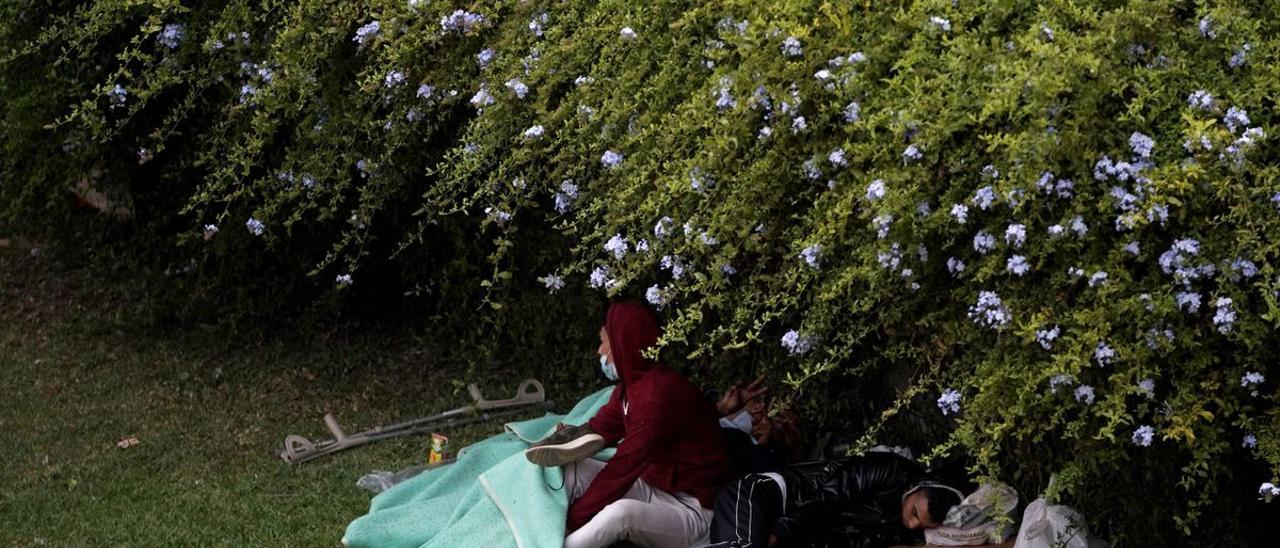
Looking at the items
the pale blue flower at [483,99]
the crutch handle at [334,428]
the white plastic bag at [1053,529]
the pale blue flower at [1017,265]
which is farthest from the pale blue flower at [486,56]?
the white plastic bag at [1053,529]

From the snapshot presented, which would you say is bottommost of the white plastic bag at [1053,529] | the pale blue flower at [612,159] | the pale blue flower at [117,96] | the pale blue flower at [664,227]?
the white plastic bag at [1053,529]

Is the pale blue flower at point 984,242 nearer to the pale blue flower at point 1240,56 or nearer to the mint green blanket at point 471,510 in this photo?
the pale blue flower at point 1240,56

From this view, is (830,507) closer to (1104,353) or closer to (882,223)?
(882,223)

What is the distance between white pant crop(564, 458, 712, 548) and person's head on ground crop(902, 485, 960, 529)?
713 millimetres

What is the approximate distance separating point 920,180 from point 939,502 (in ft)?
4.15

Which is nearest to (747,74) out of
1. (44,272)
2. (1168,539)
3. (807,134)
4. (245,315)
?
(807,134)

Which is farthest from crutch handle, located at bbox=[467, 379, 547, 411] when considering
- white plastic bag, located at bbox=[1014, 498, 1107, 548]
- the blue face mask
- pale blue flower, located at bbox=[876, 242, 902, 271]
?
pale blue flower, located at bbox=[876, 242, 902, 271]

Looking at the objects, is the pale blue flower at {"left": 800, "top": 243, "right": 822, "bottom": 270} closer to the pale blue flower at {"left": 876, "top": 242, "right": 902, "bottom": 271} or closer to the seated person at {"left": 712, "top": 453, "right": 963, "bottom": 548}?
the pale blue flower at {"left": 876, "top": 242, "right": 902, "bottom": 271}

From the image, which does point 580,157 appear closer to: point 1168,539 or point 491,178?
point 491,178

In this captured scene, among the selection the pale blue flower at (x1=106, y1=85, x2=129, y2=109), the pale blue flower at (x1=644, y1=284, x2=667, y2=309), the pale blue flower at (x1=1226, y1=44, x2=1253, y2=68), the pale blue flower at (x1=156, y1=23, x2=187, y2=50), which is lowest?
the pale blue flower at (x1=106, y1=85, x2=129, y2=109)

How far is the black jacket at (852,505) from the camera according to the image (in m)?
5.40

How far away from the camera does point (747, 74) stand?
4980 millimetres

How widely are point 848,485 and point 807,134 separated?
49.5 inches

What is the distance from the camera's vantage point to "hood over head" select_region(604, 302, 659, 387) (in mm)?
5793
